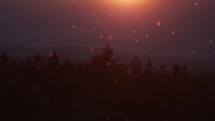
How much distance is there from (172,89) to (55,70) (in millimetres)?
7904

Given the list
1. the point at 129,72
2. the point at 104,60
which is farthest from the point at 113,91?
the point at 129,72

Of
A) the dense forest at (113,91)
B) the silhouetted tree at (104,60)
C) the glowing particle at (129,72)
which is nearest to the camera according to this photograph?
the dense forest at (113,91)

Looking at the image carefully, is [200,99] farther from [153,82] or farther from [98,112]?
[98,112]

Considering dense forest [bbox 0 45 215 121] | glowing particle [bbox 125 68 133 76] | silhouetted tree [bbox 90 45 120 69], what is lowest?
dense forest [bbox 0 45 215 121]

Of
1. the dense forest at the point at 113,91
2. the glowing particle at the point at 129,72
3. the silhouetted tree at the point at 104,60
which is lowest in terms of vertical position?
the dense forest at the point at 113,91

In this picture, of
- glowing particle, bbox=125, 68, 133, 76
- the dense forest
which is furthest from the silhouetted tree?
glowing particle, bbox=125, 68, 133, 76

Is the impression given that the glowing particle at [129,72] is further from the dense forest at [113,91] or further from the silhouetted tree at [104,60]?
the silhouetted tree at [104,60]

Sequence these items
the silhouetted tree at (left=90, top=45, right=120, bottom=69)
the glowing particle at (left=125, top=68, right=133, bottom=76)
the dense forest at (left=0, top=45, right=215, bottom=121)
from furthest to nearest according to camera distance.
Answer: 1. the glowing particle at (left=125, top=68, right=133, bottom=76)
2. the silhouetted tree at (left=90, top=45, right=120, bottom=69)
3. the dense forest at (left=0, top=45, right=215, bottom=121)

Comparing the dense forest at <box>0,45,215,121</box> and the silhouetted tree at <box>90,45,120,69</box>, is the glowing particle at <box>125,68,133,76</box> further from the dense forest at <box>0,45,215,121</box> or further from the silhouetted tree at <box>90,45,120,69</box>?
the silhouetted tree at <box>90,45,120,69</box>

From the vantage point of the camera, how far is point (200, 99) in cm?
4012

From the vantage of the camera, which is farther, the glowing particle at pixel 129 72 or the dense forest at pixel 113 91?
the glowing particle at pixel 129 72

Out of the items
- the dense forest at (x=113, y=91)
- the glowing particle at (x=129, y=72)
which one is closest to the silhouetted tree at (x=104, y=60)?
the dense forest at (x=113, y=91)

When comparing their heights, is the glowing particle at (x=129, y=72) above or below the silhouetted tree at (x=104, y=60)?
below

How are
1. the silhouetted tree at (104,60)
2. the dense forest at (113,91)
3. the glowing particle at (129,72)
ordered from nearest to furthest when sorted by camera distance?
the dense forest at (113,91) < the silhouetted tree at (104,60) < the glowing particle at (129,72)
